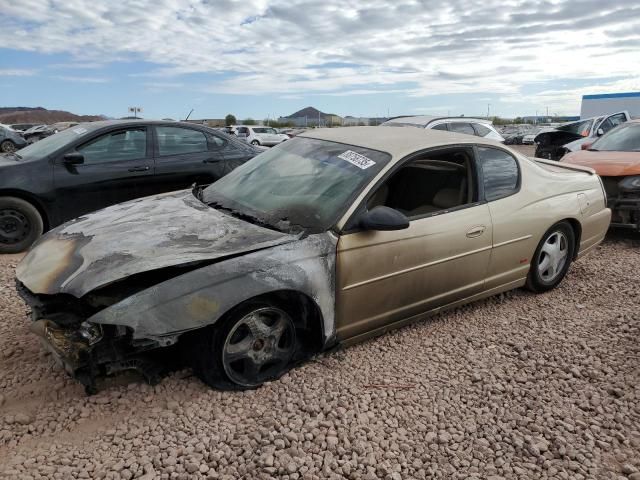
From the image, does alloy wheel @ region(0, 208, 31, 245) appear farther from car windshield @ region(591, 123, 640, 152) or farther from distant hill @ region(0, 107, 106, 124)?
distant hill @ region(0, 107, 106, 124)

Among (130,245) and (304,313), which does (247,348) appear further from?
(130,245)

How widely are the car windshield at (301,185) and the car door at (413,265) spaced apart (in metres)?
0.18

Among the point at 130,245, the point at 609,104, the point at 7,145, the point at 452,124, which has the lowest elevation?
the point at 7,145

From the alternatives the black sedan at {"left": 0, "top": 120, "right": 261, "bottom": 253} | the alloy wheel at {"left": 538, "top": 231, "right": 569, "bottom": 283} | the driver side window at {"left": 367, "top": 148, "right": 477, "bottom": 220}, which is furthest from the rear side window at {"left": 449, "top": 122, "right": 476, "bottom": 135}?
the driver side window at {"left": 367, "top": 148, "right": 477, "bottom": 220}

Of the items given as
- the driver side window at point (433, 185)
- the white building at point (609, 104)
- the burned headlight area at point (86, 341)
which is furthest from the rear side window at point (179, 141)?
the white building at point (609, 104)

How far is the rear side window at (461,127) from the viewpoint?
1102cm

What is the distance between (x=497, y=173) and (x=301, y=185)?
1.65 meters

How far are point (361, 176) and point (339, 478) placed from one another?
184 centimetres

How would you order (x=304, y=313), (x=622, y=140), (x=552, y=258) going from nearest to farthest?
(x=304, y=313), (x=552, y=258), (x=622, y=140)

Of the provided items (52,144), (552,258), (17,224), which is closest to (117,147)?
(52,144)

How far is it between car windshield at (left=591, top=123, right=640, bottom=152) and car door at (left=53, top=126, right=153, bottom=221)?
21.0ft

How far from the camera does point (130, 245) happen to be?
293 cm

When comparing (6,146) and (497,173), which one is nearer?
(497,173)

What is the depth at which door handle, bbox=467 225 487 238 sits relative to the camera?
3732 mm
